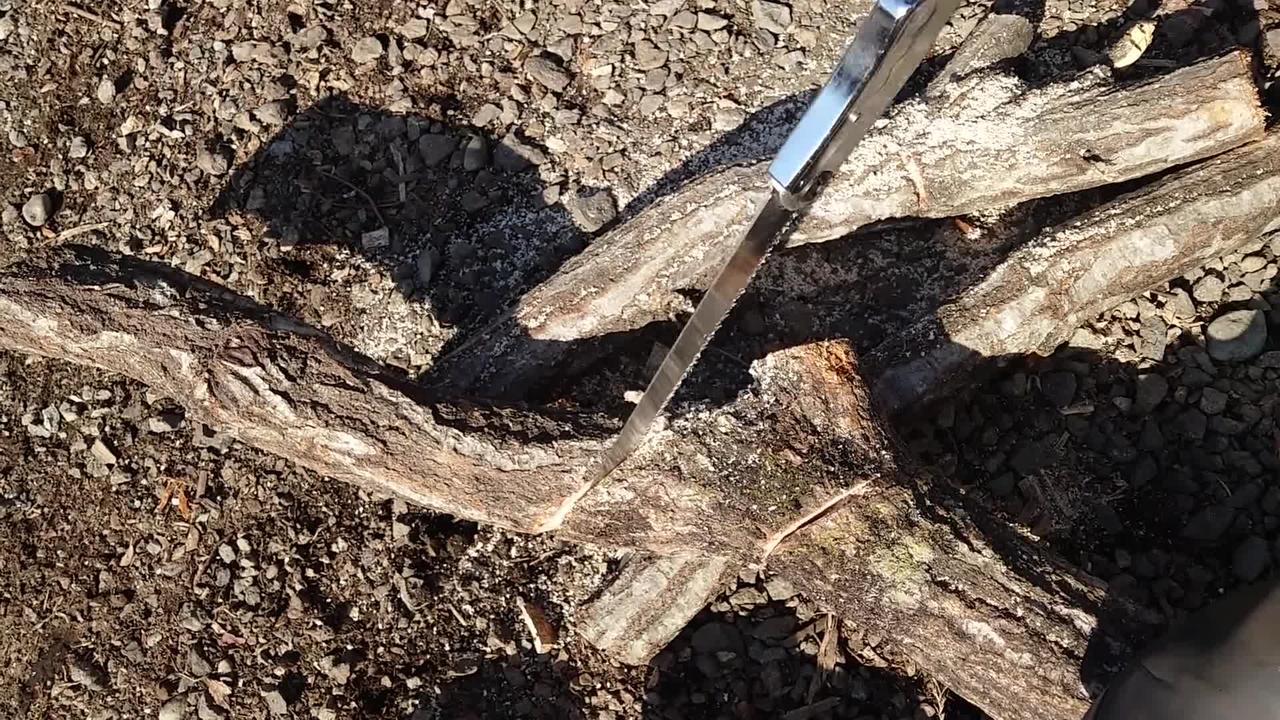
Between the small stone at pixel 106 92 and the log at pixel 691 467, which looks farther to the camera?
the small stone at pixel 106 92

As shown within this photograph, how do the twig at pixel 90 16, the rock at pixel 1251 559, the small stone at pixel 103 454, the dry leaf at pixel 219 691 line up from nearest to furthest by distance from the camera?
the rock at pixel 1251 559 → the dry leaf at pixel 219 691 → the small stone at pixel 103 454 → the twig at pixel 90 16

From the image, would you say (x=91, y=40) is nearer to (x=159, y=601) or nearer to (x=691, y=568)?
(x=159, y=601)

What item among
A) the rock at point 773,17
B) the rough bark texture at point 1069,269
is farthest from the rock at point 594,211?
the rough bark texture at point 1069,269

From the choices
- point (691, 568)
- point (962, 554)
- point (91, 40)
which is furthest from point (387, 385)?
point (91, 40)

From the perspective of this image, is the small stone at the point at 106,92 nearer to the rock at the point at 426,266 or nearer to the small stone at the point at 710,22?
the rock at the point at 426,266

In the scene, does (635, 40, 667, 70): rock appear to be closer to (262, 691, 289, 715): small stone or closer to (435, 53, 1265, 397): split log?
(435, 53, 1265, 397): split log
